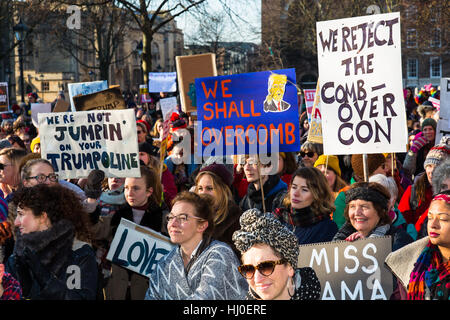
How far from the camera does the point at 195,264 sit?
13.8 ft

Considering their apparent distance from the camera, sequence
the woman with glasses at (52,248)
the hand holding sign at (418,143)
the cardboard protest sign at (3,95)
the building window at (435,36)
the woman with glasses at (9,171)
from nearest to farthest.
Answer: the woman with glasses at (52,248) → the woman with glasses at (9,171) → the hand holding sign at (418,143) → the cardboard protest sign at (3,95) → the building window at (435,36)

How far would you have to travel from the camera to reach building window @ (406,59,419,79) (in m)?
68.8

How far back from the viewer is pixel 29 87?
216ft

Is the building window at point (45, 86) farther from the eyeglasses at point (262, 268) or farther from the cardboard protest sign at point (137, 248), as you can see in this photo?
the eyeglasses at point (262, 268)

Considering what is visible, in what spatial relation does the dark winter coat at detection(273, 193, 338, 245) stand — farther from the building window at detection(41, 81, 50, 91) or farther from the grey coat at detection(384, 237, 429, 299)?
the building window at detection(41, 81, 50, 91)

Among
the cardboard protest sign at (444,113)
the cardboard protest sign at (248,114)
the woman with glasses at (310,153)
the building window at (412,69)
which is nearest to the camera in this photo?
the cardboard protest sign at (248,114)

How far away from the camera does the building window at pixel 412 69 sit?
68.8 metres

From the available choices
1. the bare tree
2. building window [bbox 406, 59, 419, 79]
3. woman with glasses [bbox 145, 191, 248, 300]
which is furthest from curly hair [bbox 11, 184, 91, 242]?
building window [bbox 406, 59, 419, 79]

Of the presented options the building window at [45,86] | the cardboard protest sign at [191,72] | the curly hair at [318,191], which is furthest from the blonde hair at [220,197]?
the building window at [45,86]

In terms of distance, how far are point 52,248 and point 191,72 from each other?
8.62 metres

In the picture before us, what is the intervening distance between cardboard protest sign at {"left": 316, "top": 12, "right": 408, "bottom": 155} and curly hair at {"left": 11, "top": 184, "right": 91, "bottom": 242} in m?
2.42

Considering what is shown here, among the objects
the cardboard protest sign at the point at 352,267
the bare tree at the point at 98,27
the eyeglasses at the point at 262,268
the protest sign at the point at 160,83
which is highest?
the bare tree at the point at 98,27

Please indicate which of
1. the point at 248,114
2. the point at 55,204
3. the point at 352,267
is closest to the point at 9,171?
the point at 248,114

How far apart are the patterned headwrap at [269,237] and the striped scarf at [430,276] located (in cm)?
68
